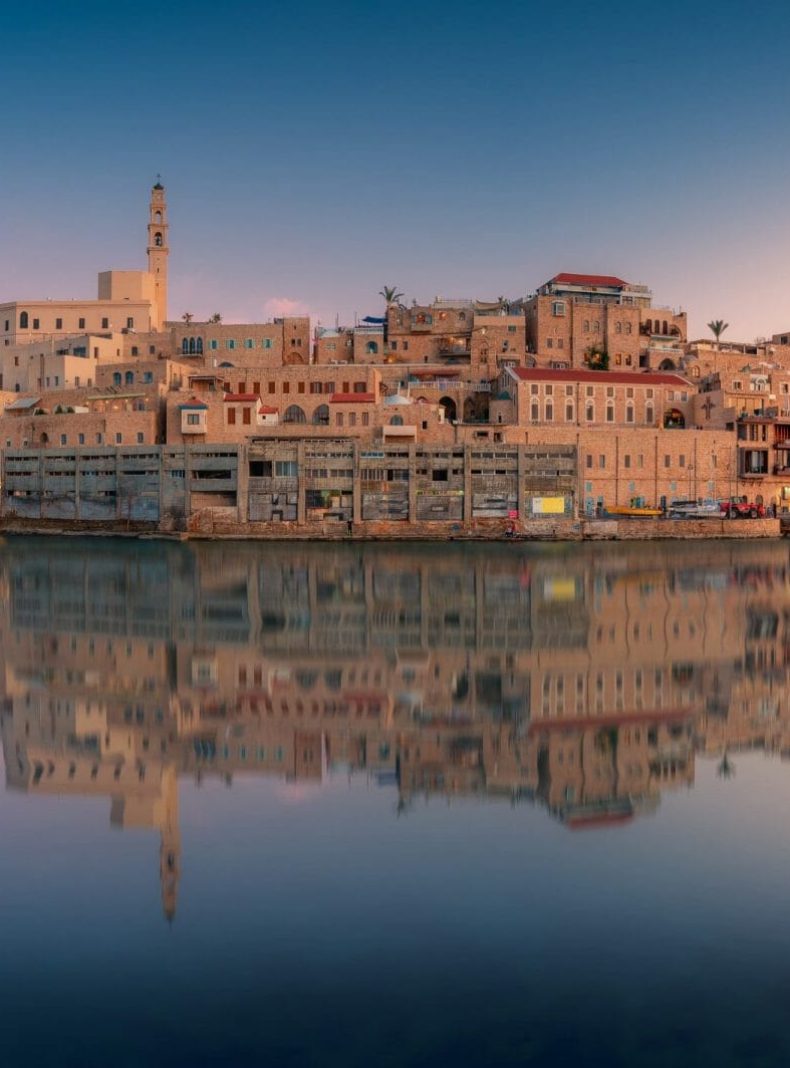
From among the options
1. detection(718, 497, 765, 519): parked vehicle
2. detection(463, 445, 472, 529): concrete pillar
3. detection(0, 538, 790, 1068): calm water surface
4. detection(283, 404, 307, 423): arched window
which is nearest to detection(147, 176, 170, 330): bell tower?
detection(283, 404, 307, 423): arched window

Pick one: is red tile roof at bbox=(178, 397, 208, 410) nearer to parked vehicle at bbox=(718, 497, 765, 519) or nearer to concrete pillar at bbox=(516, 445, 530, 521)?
concrete pillar at bbox=(516, 445, 530, 521)

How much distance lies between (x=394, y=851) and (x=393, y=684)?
784 cm

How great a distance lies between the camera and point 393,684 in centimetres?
1789

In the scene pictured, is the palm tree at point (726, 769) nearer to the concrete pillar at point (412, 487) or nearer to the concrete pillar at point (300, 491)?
the concrete pillar at point (412, 487)

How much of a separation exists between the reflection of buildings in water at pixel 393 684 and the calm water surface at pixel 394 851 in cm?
8

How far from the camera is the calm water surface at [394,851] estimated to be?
22.9 feet

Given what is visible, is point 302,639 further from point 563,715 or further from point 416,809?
point 416,809

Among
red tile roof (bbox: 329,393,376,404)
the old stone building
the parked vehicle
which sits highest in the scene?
the old stone building

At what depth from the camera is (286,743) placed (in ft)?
45.8

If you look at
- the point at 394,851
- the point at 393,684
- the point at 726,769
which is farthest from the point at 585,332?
the point at 394,851

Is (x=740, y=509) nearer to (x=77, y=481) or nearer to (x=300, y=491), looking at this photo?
(x=300, y=491)

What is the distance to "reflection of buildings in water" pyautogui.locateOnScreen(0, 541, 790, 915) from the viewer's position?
12.7 m

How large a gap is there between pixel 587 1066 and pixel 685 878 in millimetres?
3272

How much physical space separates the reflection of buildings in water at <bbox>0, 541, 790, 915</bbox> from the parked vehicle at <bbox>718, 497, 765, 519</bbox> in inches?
986
